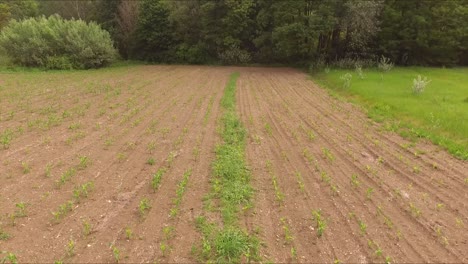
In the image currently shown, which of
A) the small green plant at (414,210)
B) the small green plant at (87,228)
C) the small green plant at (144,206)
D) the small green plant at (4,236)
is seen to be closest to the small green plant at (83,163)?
the small green plant at (144,206)

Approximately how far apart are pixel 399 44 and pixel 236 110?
21.5m

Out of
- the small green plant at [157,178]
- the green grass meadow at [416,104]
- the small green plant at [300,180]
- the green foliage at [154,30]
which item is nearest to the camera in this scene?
the small green plant at [157,178]

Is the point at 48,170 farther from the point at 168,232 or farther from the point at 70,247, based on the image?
the point at 168,232

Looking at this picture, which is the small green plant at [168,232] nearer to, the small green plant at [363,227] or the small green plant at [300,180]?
the small green plant at [300,180]

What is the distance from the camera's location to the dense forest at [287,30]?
28141 millimetres

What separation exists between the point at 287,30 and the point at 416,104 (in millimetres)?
15979

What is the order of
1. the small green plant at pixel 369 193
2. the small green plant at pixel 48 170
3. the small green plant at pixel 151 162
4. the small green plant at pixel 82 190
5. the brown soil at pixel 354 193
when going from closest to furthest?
1. the brown soil at pixel 354 193
2. the small green plant at pixel 82 190
3. the small green plant at pixel 369 193
4. the small green plant at pixel 48 170
5. the small green plant at pixel 151 162

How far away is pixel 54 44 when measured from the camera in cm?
3144

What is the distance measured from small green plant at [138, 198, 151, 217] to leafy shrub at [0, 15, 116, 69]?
90.8 ft

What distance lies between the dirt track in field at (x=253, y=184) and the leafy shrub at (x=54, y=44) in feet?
57.1

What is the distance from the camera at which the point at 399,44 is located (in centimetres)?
3038

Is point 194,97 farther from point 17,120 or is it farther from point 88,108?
point 17,120

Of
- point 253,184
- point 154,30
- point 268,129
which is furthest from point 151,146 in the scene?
point 154,30

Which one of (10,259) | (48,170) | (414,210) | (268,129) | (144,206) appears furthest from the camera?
(268,129)
